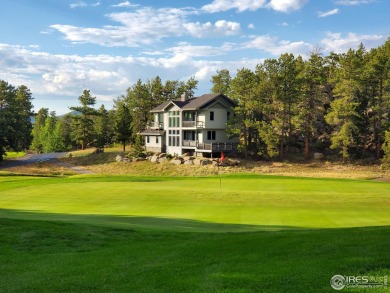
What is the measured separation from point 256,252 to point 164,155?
52.9 m

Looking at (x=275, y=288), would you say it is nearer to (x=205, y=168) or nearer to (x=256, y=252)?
(x=256, y=252)

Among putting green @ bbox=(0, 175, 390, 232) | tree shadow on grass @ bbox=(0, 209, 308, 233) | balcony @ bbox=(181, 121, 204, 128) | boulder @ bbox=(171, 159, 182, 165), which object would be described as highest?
balcony @ bbox=(181, 121, 204, 128)

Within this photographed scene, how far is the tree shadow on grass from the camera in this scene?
15633 mm

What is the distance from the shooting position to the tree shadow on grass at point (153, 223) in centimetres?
1563

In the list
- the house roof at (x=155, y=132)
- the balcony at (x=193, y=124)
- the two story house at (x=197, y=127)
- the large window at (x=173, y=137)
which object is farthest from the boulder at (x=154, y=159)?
the balcony at (x=193, y=124)

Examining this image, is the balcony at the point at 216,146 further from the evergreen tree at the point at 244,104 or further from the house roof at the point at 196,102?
the house roof at the point at 196,102

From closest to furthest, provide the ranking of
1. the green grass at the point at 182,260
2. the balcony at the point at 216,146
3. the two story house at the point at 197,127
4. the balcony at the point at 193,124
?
the green grass at the point at 182,260 → the balcony at the point at 216,146 → the two story house at the point at 197,127 → the balcony at the point at 193,124
